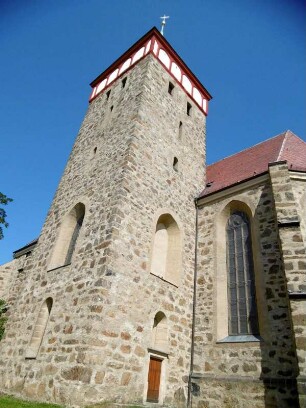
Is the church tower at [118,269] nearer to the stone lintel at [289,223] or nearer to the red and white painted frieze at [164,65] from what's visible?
the red and white painted frieze at [164,65]

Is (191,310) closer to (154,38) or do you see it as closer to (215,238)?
(215,238)

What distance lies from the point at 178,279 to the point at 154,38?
36.7ft

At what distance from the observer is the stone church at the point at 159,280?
262 inches

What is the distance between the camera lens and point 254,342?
25.1 feet

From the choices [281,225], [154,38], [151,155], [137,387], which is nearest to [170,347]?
[137,387]

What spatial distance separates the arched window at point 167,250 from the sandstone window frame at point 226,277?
131cm

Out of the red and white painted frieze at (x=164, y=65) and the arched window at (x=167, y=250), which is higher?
the red and white painted frieze at (x=164, y=65)

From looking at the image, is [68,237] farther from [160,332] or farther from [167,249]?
[160,332]

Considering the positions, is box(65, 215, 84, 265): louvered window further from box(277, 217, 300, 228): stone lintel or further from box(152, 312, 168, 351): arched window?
box(277, 217, 300, 228): stone lintel

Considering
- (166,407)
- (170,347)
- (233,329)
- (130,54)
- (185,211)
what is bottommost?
(166,407)

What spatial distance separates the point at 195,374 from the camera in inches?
326

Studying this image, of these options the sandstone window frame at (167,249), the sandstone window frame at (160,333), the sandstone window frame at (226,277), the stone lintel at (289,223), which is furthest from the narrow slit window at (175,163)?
the sandstone window frame at (160,333)

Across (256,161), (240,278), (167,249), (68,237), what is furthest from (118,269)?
(256,161)

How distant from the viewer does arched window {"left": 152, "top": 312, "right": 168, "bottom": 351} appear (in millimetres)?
7930
